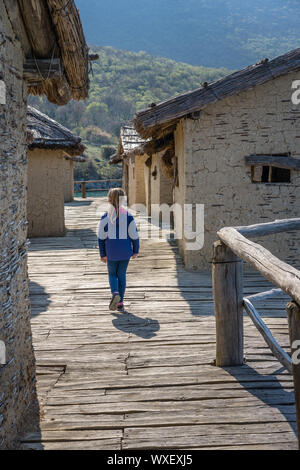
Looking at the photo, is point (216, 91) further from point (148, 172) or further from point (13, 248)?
point (148, 172)

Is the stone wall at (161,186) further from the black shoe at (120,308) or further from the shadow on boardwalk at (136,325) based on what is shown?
the shadow on boardwalk at (136,325)

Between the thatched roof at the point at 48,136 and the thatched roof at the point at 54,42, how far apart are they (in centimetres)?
689

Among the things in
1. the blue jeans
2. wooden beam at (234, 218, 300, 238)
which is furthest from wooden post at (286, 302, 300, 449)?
the blue jeans

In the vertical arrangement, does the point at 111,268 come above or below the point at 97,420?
above

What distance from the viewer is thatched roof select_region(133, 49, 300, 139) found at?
23.9ft

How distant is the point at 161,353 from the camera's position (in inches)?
178

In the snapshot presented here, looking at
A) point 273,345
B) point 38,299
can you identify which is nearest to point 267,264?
point 273,345

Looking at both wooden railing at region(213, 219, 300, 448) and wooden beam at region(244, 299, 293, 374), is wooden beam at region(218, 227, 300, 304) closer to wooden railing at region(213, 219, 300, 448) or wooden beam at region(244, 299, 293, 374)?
wooden railing at region(213, 219, 300, 448)

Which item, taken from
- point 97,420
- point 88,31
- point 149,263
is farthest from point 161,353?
point 88,31

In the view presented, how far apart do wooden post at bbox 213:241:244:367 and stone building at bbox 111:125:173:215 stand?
691 centimetres

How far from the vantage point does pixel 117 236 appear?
5.67m
